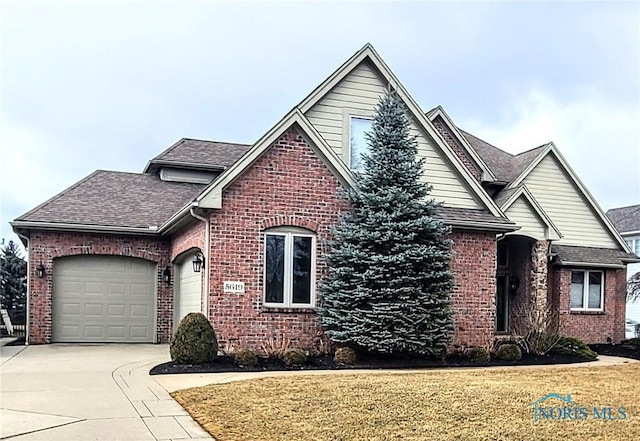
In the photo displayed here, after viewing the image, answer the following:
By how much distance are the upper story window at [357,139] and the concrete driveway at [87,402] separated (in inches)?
258

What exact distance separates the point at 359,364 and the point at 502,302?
955 centimetres

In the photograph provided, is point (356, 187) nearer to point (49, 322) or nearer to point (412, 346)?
point (412, 346)

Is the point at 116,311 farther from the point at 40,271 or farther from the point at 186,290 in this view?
the point at 186,290

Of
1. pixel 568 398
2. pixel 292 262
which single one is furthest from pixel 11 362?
pixel 568 398

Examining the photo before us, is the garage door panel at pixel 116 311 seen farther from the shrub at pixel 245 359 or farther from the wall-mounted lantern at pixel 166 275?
the shrub at pixel 245 359

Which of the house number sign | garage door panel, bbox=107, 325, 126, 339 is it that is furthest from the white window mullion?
garage door panel, bbox=107, 325, 126, 339

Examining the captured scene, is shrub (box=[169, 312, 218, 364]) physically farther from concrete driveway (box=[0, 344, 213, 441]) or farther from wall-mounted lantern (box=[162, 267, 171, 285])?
wall-mounted lantern (box=[162, 267, 171, 285])

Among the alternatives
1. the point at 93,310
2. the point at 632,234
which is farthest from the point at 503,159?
the point at 632,234

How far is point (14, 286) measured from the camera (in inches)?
1132

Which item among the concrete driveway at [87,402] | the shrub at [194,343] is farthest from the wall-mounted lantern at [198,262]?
the concrete driveway at [87,402]

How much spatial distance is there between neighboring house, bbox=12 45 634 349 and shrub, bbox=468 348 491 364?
0.93m

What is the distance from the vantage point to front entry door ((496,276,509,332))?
859 inches

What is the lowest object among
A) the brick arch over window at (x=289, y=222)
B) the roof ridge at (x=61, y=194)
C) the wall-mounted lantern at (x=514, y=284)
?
the wall-mounted lantern at (x=514, y=284)

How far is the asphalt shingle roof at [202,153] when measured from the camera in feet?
72.6
